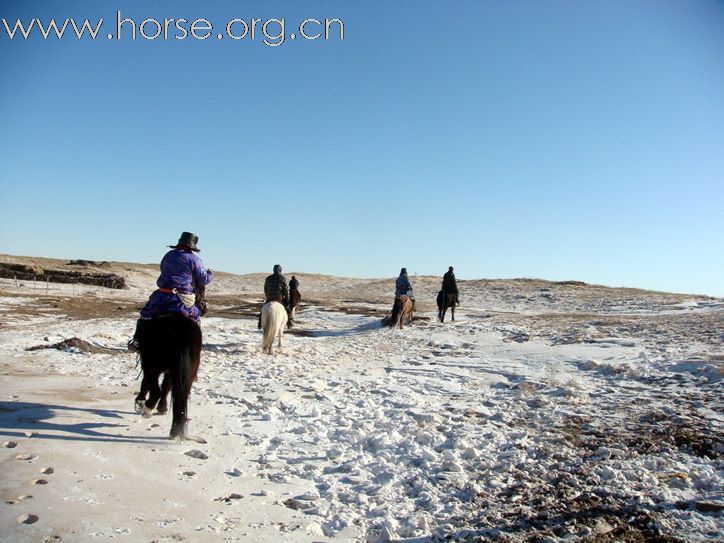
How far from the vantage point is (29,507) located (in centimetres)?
341

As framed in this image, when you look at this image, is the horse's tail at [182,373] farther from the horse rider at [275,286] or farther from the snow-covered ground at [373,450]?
the horse rider at [275,286]

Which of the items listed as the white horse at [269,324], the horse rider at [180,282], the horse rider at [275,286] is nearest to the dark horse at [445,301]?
the horse rider at [275,286]

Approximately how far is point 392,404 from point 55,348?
6.89m

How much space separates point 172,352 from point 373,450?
225 centimetres

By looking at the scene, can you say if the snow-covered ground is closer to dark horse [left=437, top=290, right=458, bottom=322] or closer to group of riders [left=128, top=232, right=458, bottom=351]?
group of riders [left=128, top=232, right=458, bottom=351]

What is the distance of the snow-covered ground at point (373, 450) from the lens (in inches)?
138

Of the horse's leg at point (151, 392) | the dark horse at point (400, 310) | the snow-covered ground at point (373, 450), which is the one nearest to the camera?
the snow-covered ground at point (373, 450)

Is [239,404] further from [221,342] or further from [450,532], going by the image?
[221,342]

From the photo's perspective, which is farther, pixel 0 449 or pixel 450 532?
pixel 0 449

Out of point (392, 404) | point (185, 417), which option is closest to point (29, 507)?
point (185, 417)

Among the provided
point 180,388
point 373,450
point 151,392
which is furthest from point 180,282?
point 373,450

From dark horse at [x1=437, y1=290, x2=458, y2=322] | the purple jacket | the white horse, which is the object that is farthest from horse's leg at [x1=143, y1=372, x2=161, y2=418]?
dark horse at [x1=437, y1=290, x2=458, y2=322]

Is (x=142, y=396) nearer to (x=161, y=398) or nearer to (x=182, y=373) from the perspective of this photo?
(x=161, y=398)

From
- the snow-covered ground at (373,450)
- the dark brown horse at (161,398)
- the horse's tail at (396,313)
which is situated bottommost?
the snow-covered ground at (373,450)
